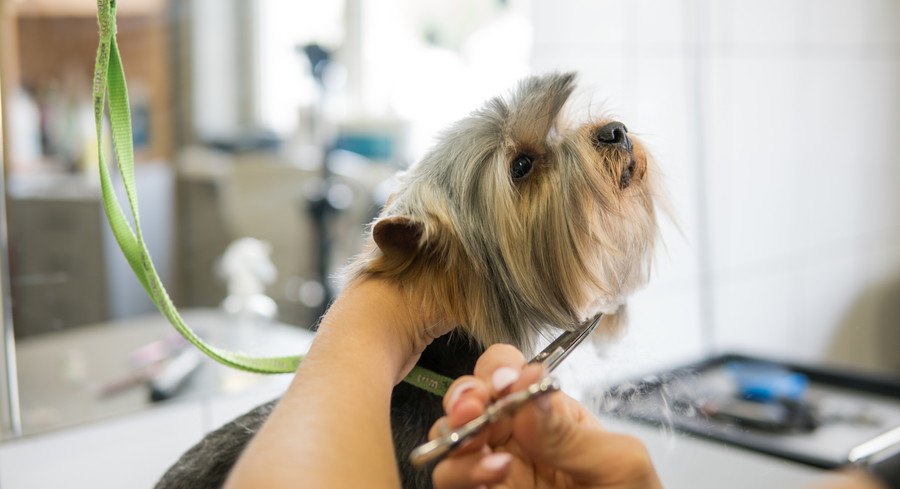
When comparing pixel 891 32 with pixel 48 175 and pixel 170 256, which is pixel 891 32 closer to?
pixel 170 256

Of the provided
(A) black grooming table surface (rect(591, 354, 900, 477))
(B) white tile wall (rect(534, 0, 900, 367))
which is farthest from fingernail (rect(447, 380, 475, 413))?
(B) white tile wall (rect(534, 0, 900, 367))

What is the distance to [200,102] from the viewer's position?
5.43 feet

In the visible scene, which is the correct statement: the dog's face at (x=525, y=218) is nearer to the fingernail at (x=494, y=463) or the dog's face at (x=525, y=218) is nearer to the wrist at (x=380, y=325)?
the wrist at (x=380, y=325)

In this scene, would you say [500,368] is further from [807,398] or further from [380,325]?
[807,398]

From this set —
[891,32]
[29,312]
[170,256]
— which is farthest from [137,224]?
[891,32]

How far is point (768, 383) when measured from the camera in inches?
56.9

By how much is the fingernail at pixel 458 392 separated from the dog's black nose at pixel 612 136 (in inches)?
12.8

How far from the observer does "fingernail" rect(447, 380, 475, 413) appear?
416 mm

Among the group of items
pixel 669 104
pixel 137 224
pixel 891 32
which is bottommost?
pixel 137 224

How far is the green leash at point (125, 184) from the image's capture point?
59 cm

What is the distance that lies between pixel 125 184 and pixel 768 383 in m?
1.21

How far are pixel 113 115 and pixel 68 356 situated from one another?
76cm

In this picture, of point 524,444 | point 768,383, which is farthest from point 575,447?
point 768,383

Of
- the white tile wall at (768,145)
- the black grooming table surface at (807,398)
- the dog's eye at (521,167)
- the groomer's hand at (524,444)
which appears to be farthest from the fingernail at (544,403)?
the white tile wall at (768,145)
